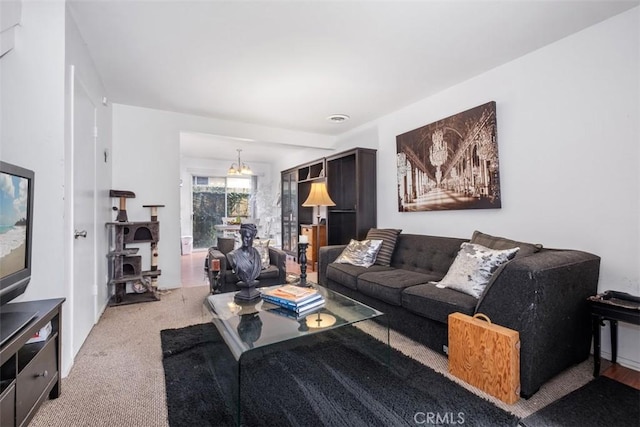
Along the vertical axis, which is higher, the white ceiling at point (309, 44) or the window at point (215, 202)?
the white ceiling at point (309, 44)

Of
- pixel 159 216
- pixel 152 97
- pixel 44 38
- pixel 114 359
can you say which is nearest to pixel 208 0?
pixel 44 38

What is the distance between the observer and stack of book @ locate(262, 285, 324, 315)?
193cm

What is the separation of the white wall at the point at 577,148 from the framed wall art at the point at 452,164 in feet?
0.31

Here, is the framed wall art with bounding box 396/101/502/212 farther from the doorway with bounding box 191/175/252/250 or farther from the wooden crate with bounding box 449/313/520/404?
the doorway with bounding box 191/175/252/250

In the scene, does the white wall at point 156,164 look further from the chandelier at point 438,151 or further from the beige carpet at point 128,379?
the chandelier at point 438,151

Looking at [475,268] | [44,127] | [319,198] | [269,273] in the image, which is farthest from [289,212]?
[44,127]

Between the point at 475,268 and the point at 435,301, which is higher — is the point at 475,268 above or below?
above

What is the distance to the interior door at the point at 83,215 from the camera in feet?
6.90

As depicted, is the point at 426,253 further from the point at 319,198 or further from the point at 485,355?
the point at 319,198

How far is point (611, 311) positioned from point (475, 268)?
72cm

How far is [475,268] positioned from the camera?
6.96 ft

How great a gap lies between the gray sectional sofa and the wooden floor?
0.14 meters

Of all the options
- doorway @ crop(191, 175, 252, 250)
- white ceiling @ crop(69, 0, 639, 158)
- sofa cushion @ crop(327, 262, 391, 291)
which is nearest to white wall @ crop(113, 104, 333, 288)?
white ceiling @ crop(69, 0, 639, 158)

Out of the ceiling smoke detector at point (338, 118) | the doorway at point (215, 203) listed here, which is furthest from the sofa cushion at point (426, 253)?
the doorway at point (215, 203)
